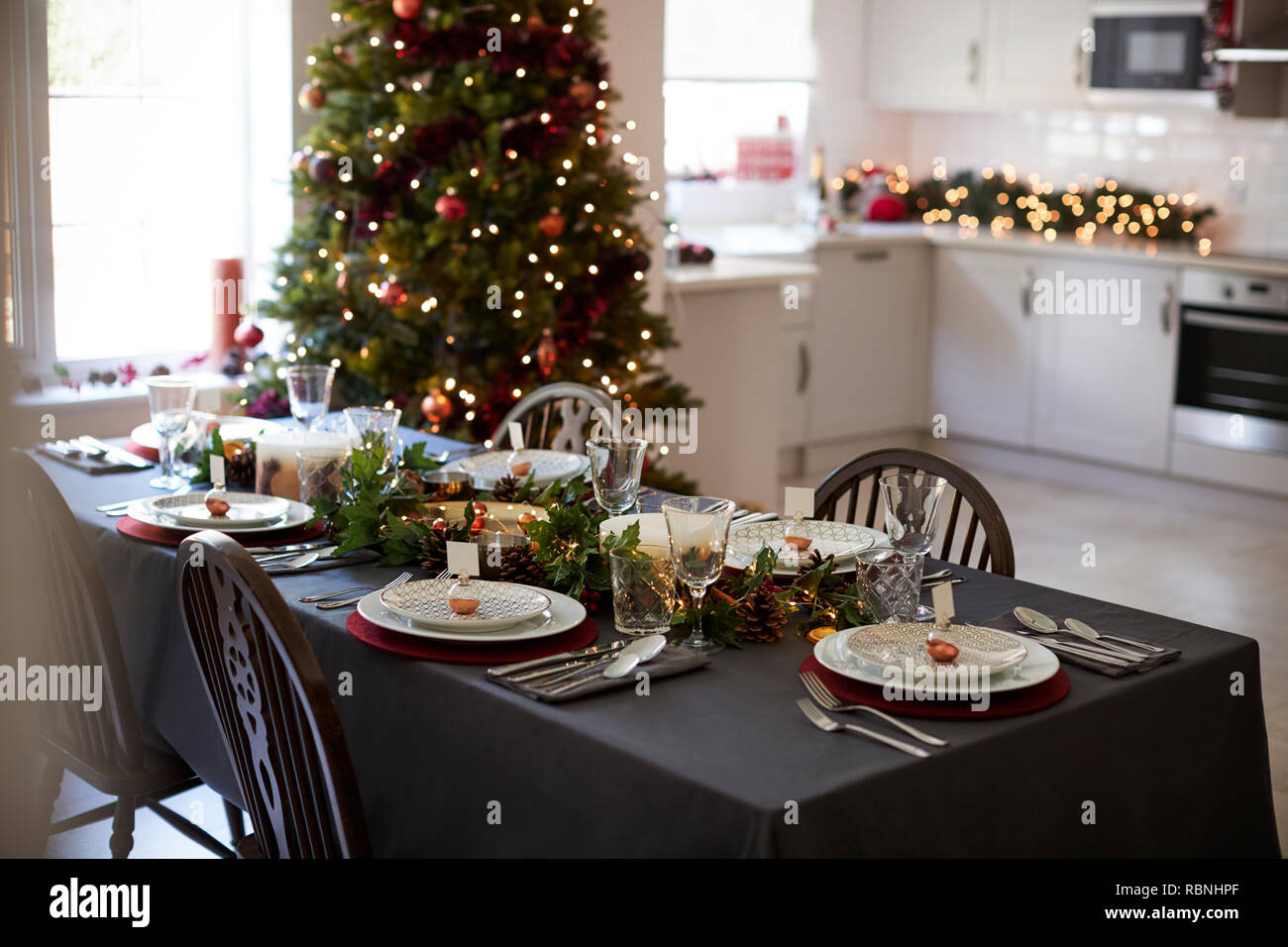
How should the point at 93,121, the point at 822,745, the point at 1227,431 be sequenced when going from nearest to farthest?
the point at 822,745 < the point at 93,121 < the point at 1227,431

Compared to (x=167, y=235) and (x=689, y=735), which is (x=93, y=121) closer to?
(x=167, y=235)

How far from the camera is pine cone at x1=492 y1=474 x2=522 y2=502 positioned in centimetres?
223

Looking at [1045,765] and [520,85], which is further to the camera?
[520,85]

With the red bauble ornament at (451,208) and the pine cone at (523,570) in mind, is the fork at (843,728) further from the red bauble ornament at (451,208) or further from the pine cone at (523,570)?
the red bauble ornament at (451,208)

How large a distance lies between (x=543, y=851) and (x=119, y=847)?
3.01ft

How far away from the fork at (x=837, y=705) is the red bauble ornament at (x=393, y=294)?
2126 mm

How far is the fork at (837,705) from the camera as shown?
137cm

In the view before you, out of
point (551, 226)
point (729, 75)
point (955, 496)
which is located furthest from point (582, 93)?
point (729, 75)

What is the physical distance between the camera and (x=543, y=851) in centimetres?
142

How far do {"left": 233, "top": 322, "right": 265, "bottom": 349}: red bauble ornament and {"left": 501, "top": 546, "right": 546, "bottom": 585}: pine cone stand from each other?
7.41 ft
